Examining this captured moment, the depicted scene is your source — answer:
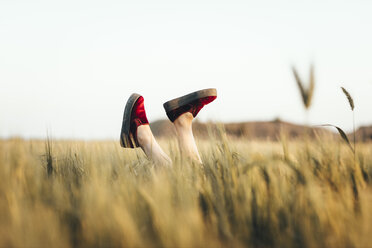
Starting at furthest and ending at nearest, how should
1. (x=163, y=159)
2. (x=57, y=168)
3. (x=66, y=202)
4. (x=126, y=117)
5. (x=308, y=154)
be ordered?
(x=126, y=117), (x=163, y=159), (x=57, y=168), (x=308, y=154), (x=66, y=202)

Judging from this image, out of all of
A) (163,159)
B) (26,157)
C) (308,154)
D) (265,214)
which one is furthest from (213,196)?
(163,159)

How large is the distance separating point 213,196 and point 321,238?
1.05ft

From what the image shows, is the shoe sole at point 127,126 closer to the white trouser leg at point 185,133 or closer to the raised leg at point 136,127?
the raised leg at point 136,127

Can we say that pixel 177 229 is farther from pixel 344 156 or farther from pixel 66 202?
pixel 344 156

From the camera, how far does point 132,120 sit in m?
2.10

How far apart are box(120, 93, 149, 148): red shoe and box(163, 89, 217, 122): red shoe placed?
0.18 m

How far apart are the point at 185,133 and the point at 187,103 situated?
19cm

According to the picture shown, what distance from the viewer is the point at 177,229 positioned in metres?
0.70

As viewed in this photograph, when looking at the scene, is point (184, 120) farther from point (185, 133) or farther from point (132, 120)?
point (132, 120)

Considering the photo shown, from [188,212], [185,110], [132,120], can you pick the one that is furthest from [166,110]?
[188,212]

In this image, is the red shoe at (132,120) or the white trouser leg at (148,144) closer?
the white trouser leg at (148,144)

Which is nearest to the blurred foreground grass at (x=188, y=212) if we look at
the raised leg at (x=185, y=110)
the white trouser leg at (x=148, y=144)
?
the white trouser leg at (x=148, y=144)

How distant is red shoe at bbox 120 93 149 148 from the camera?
6.82 ft

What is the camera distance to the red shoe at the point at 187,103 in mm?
2070
